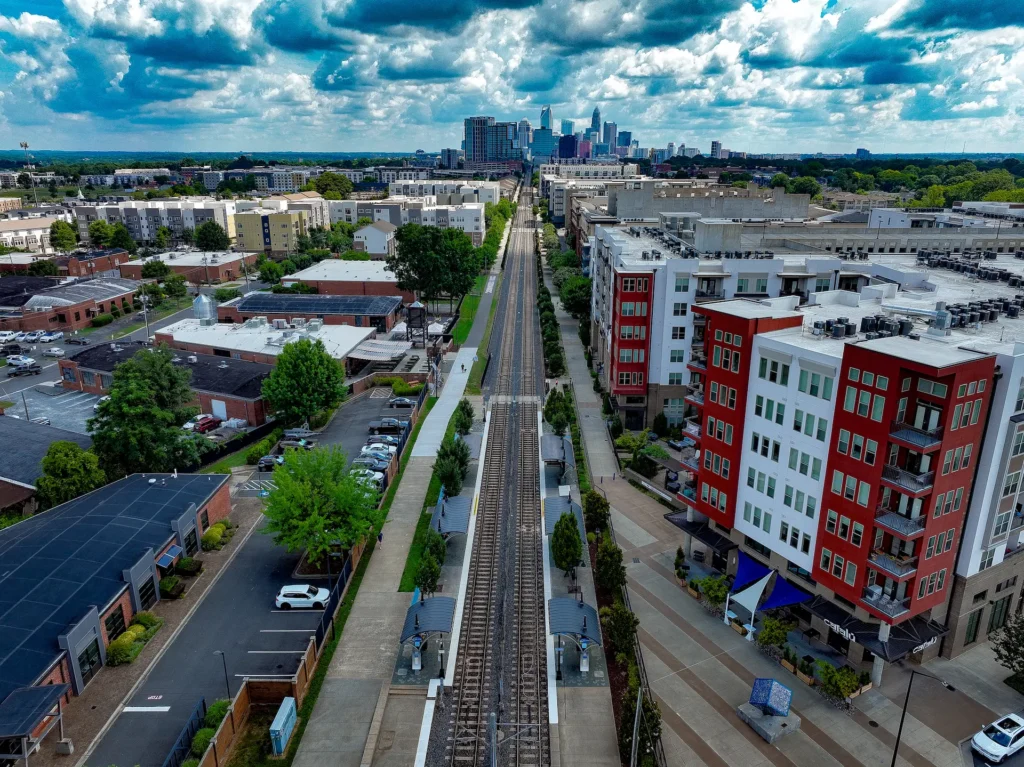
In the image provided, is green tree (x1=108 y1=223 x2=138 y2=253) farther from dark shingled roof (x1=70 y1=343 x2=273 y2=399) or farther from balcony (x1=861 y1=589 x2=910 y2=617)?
balcony (x1=861 y1=589 x2=910 y2=617)

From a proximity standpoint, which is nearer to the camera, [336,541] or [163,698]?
[163,698]

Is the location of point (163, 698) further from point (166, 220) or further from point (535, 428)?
point (166, 220)

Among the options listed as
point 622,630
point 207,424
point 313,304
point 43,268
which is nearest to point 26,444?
point 207,424

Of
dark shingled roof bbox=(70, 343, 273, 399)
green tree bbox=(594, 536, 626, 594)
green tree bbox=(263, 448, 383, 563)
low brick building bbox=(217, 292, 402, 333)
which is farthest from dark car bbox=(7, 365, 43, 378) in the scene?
green tree bbox=(594, 536, 626, 594)

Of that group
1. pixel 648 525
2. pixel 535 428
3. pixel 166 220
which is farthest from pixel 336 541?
pixel 166 220

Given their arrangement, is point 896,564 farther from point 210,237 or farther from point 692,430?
point 210,237

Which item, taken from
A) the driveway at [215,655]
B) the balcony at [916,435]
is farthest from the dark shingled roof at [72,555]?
the balcony at [916,435]
